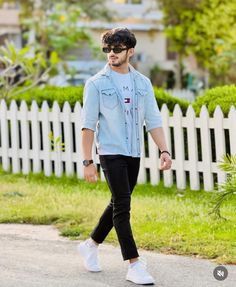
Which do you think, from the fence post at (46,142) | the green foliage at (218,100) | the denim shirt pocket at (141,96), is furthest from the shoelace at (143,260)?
the fence post at (46,142)

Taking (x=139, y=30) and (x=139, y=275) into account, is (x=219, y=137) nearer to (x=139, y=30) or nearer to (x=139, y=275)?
(x=139, y=275)

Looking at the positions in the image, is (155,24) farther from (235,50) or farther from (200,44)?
(235,50)

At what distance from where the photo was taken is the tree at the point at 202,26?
2925 centimetres

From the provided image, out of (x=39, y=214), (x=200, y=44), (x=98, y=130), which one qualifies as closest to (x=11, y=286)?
(x=98, y=130)

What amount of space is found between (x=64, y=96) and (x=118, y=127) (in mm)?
6046

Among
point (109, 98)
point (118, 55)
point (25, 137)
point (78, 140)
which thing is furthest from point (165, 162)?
point (25, 137)

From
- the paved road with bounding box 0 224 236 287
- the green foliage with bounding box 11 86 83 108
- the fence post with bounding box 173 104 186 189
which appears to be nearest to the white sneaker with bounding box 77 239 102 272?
the paved road with bounding box 0 224 236 287

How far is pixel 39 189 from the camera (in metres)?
11.3

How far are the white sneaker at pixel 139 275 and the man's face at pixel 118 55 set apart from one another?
1.42 metres

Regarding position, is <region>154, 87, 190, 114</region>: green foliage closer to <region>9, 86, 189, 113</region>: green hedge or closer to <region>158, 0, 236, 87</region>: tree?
<region>9, 86, 189, 113</region>: green hedge

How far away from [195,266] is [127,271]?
0.54 meters

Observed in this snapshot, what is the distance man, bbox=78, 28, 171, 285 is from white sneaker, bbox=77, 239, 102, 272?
29 cm

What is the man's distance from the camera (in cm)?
704

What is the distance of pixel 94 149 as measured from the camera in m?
12.5
